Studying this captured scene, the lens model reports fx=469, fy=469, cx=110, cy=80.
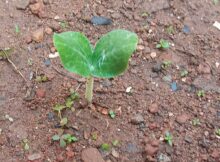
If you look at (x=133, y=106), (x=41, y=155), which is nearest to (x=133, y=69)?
(x=133, y=106)

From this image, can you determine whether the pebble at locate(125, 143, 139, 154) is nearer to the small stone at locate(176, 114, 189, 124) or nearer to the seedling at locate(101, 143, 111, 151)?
the seedling at locate(101, 143, 111, 151)

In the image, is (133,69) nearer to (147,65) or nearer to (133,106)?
(147,65)

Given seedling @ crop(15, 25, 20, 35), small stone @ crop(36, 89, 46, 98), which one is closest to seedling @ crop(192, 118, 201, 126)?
small stone @ crop(36, 89, 46, 98)

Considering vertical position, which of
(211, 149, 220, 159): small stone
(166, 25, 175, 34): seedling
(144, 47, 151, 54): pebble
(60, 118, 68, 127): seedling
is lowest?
(211, 149, 220, 159): small stone

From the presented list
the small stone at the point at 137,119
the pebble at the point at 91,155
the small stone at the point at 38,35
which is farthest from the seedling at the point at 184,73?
the small stone at the point at 38,35

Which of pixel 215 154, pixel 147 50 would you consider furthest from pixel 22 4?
pixel 215 154

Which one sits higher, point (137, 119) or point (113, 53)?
point (113, 53)

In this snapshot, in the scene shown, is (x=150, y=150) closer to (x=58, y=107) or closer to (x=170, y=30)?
(x=58, y=107)

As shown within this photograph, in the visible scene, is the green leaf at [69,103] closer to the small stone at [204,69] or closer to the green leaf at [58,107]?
the green leaf at [58,107]
